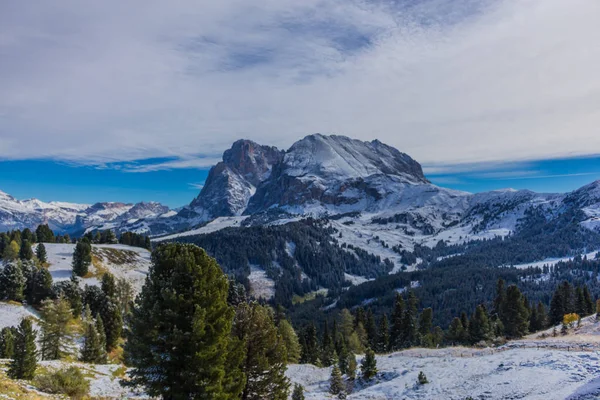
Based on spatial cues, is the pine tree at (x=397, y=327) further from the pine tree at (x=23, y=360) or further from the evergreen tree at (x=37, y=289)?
the evergreen tree at (x=37, y=289)

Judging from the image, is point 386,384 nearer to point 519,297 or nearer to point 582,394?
point 582,394

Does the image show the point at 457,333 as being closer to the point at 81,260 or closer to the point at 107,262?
the point at 81,260

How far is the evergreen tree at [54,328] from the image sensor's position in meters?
55.7

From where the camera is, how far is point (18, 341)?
32062 millimetres

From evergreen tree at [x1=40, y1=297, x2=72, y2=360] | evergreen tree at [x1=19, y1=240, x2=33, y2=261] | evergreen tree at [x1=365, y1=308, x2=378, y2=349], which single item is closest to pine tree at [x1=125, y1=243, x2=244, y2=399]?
evergreen tree at [x1=40, y1=297, x2=72, y2=360]

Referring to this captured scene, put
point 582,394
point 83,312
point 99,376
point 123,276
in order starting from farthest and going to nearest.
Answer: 1. point 123,276
2. point 83,312
3. point 99,376
4. point 582,394

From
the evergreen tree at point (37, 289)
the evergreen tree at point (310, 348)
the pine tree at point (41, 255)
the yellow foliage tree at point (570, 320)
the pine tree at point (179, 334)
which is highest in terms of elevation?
the pine tree at point (179, 334)

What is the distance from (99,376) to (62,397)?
64.1 ft

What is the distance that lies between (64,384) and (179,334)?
15.9 meters

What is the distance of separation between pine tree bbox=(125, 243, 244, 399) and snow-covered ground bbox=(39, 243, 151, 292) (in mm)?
103081

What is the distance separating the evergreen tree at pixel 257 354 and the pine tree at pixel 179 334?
6.14 meters

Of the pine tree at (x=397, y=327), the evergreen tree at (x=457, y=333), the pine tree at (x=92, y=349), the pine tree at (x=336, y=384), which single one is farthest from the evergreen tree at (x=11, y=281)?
the evergreen tree at (x=457, y=333)

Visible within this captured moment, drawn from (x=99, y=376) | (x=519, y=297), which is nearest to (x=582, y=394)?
(x=99, y=376)

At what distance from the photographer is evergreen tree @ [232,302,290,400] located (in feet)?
88.3
